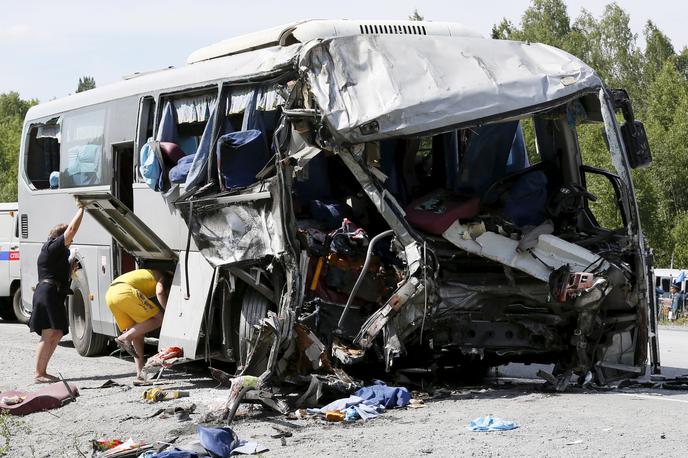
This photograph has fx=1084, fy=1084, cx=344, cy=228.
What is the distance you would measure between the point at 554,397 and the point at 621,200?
1.80m

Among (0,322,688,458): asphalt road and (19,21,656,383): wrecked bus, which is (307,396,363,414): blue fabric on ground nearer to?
(0,322,688,458): asphalt road

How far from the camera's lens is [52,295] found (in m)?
11.2

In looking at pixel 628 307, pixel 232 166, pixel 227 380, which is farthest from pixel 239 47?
pixel 628 307

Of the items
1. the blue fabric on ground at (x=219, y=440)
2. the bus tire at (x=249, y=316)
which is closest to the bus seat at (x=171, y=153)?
the bus tire at (x=249, y=316)

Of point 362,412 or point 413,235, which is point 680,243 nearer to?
point 413,235

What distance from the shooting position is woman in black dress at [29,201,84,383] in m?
11.0

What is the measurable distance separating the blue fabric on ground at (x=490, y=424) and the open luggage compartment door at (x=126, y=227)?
14.2ft

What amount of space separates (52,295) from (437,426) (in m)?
5.31

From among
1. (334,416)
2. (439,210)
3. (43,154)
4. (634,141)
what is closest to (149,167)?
(439,210)

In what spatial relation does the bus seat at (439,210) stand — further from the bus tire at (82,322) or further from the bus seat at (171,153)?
the bus tire at (82,322)

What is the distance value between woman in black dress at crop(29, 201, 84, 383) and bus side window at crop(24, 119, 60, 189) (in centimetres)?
276

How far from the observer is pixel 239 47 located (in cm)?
1060

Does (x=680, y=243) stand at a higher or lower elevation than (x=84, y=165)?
lower

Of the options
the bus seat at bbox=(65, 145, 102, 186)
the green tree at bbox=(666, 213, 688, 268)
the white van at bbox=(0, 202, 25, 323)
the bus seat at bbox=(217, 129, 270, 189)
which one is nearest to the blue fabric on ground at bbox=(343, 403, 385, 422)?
the bus seat at bbox=(217, 129, 270, 189)
